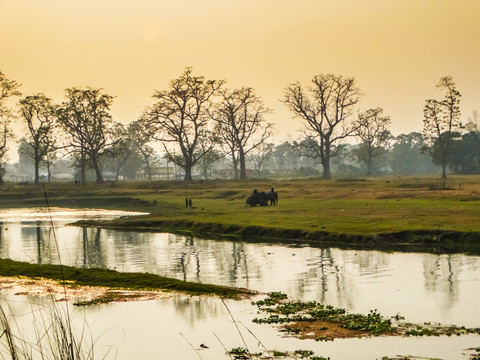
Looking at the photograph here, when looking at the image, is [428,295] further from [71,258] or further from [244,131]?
[244,131]

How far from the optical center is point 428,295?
90.4 ft

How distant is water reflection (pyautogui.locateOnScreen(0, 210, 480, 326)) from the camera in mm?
26216

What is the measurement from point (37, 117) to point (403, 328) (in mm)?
139678

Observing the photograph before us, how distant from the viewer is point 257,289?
30.4m

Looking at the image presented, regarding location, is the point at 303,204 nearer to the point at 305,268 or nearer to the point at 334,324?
the point at 305,268

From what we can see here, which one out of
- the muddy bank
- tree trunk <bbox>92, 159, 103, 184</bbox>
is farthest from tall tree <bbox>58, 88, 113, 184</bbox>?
Answer: the muddy bank

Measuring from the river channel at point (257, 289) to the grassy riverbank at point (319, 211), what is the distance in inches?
180

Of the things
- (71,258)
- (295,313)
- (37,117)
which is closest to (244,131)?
(37,117)

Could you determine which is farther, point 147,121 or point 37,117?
point 37,117

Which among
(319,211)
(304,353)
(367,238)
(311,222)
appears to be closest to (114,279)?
(304,353)

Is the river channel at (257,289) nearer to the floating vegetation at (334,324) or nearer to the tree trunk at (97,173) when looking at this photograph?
the floating vegetation at (334,324)

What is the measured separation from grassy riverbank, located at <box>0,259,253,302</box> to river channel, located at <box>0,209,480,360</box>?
160 cm

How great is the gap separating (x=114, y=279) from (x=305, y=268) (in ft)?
32.9

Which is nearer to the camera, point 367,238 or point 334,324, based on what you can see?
point 334,324
